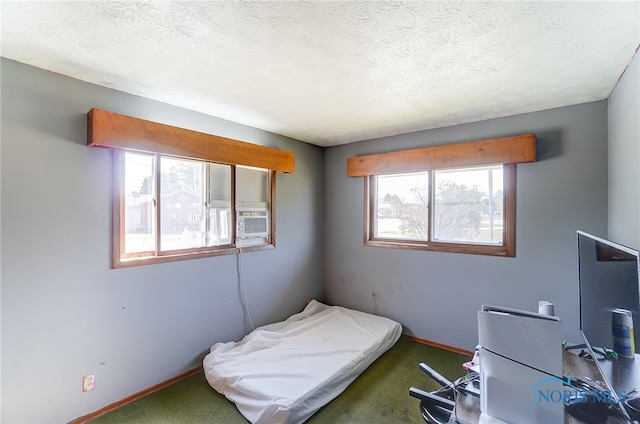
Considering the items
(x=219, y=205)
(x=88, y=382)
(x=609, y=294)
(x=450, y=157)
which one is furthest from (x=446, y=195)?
(x=88, y=382)

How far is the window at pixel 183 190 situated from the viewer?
2.15 metres

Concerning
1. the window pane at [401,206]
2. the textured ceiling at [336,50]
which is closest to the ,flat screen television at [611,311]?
the textured ceiling at [336,50]

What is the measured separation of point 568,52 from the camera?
64.9 inches

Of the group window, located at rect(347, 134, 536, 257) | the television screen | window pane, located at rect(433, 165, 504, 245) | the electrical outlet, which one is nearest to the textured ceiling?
window, located at rect(347, 134, 536, 257)

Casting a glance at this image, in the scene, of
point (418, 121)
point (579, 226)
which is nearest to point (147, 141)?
point (418, 121)

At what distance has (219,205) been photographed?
2.90 meters

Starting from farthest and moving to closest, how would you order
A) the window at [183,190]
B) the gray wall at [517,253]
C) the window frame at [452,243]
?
the window frame at [452,243] < the gray wall at [517,253] < the window at [183,190]

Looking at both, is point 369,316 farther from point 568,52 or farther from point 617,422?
point 568,52

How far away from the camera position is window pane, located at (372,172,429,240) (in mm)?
3381

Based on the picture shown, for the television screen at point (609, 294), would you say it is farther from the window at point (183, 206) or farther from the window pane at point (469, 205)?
the window at point (183, 206)

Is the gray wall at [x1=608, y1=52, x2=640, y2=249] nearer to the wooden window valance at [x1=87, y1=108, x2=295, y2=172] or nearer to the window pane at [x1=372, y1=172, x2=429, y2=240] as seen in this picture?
the window pane at [x1=372, y1=172, x2=429, y2=240]

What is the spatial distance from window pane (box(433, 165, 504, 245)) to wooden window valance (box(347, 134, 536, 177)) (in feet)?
0.69

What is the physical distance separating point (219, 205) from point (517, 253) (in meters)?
3.05

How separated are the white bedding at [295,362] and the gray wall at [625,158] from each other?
7.02 ft
